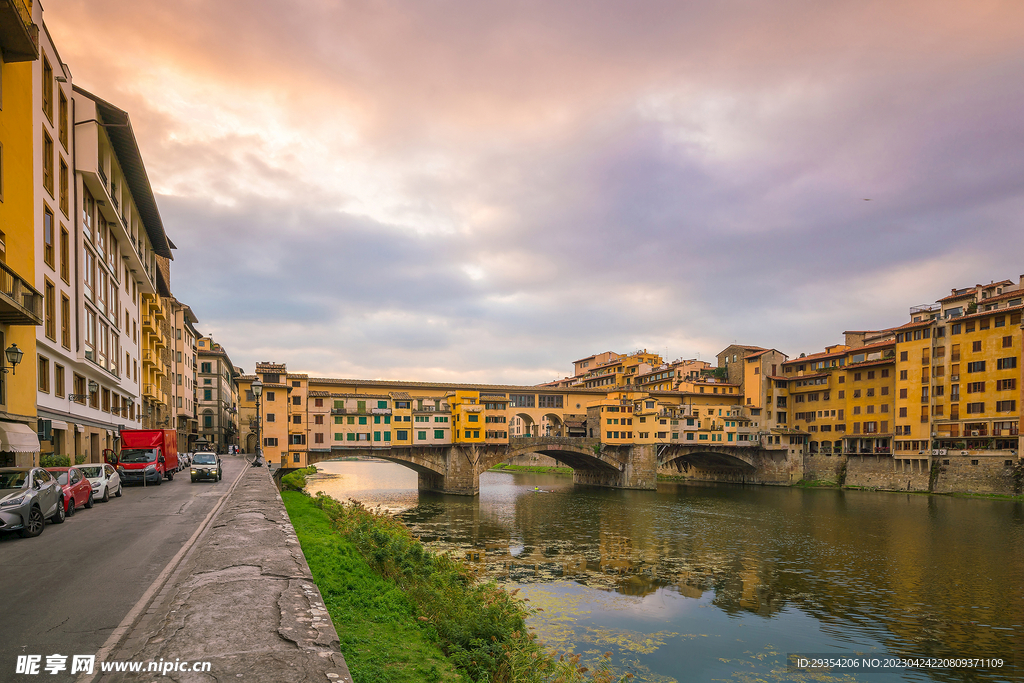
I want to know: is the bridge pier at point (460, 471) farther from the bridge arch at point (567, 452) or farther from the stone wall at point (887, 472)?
the stone wall at point (887, 472)

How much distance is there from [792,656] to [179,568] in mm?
18548

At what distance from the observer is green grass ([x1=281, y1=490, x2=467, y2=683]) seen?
966 cm

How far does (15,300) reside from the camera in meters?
19.8

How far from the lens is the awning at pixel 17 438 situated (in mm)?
19469

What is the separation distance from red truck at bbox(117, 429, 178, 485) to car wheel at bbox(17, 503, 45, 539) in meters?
16.5

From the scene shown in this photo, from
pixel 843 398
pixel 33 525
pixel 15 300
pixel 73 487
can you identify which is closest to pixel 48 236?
pixel 15 300

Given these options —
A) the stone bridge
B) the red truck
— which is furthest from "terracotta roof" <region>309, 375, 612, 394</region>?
the red truck

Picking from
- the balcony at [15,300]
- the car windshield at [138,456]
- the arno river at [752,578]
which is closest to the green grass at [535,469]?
the arno river at [752,578]

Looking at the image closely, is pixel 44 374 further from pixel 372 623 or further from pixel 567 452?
pixel 567 452

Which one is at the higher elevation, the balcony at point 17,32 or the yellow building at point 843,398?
the balcony at point 17,32

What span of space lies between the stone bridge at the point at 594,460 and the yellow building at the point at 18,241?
43.0 m

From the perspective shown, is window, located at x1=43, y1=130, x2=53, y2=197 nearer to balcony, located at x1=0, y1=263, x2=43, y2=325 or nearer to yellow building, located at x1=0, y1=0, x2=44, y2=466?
yellow building, located at x1=0, y1=0, x2=44, y2=466

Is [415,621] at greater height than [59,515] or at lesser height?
lesser

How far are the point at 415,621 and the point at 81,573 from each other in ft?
21.7
